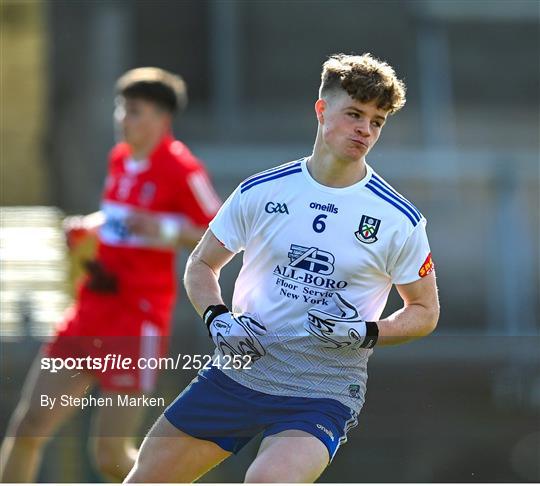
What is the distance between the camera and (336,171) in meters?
4.05

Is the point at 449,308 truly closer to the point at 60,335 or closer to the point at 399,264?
the point at 60,335

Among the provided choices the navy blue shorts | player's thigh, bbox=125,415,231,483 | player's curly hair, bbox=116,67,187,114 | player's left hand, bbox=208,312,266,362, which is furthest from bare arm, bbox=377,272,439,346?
player's curly hair, bbox=116,67,187,114

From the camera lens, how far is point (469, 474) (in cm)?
753

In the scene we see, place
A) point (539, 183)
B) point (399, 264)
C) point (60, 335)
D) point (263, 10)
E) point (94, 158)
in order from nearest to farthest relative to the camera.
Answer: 1. point (399, 264)
2. point (60, 335)
3. point (539, 183)
4. point (94, 158)
5. point (263, 10)

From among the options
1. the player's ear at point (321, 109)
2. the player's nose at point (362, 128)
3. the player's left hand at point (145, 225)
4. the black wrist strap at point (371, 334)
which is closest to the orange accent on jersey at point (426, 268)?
the black wrist strap at point (371, 334)

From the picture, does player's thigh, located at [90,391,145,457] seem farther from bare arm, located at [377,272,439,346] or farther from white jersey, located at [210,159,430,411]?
bare arm, located at [377,272,439,346]

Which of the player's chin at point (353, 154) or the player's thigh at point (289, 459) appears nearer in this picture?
the player's thigh at point (289, 459)

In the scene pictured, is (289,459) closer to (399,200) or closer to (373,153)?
(399,200)

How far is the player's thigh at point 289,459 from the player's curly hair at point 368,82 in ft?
3.50

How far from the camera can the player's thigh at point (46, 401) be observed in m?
5.83

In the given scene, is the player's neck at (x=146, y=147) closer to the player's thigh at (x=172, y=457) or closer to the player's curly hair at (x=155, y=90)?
the player's curly hair at (x=155, y=90)

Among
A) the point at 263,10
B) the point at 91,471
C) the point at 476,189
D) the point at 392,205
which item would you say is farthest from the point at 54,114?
the point at 392,205

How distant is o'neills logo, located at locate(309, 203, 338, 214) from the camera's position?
4.03m

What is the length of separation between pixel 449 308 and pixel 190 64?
458cm
